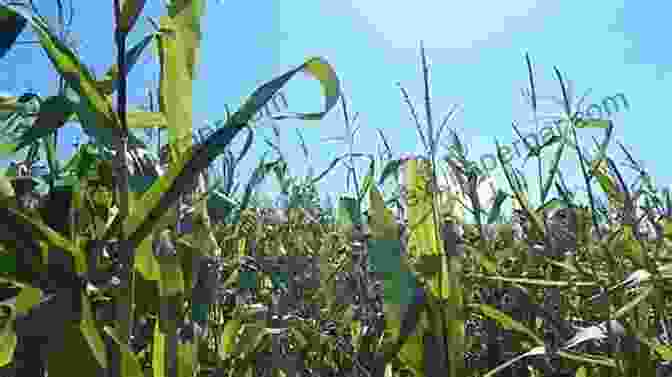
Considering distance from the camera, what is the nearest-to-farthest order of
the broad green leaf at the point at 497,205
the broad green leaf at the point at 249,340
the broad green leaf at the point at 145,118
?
the broad green leaf at the point at 145,118 < the broad green leaf at the point at 249,340 < the broad green leaf at the point at 497,205

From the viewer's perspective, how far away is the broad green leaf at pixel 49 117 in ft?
2.38

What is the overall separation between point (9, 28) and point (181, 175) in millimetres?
245

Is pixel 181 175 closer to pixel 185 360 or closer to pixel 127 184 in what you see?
pixel 127 184

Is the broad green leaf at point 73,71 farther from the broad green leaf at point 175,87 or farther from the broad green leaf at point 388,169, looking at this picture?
the broad green leaf at point 388,169

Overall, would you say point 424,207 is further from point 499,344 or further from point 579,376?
point 499,344

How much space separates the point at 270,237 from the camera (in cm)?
246

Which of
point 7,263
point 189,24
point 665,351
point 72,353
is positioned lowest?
point 665,351

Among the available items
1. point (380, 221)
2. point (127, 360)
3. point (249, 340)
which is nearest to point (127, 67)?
point (127, 360)

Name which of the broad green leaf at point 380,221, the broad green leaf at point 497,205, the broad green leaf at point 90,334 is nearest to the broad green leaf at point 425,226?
the broad green leaf at point 380,221

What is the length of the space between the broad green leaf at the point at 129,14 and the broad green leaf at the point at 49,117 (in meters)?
0.15

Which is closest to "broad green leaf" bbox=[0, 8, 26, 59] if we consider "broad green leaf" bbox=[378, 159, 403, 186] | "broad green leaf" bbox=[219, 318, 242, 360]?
"broad green leaf" bbox=[219, 318, 242, 360]

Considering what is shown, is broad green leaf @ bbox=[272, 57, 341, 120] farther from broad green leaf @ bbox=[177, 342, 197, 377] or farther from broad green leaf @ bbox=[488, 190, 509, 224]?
broad green leaf @ bbox=[488, 190, 509, 224]

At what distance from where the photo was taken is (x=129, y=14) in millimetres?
631

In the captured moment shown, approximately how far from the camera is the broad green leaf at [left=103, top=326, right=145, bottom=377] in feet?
2.09
